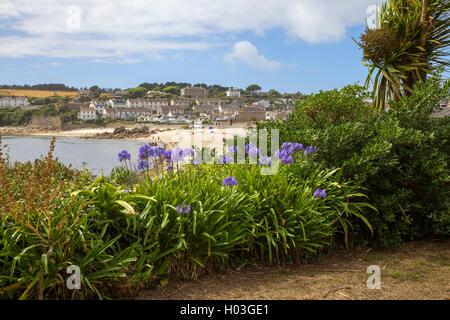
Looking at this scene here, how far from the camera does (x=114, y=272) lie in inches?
136

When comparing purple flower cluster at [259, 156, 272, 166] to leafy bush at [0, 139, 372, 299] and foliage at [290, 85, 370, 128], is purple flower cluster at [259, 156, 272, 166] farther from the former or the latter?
foliage at [290, 85, 370, 128]

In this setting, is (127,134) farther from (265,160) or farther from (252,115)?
(265,160)

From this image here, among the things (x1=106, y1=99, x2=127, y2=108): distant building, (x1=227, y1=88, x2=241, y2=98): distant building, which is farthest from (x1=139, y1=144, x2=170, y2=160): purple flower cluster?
(x1=106, y1=99, x2=127, y2=108): distant building

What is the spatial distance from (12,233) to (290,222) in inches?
91.0

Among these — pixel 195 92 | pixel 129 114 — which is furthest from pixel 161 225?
pixel 195 92

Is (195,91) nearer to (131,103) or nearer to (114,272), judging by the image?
(131,103)

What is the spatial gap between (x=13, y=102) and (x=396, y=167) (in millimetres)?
106145

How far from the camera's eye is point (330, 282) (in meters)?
3.89

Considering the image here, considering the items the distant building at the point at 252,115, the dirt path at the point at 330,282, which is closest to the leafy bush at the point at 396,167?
the dirt path at the point at 330,282

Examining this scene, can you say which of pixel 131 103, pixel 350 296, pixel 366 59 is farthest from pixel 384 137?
pixel 131 103

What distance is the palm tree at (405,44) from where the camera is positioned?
8.59 m

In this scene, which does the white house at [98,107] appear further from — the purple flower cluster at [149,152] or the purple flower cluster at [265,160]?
the purple flower cluster at [265,160]

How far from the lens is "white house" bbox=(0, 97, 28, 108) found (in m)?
97.1

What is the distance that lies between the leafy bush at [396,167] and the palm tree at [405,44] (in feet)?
11.4
